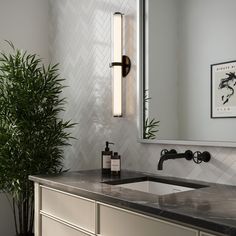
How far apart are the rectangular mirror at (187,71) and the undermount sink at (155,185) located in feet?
0.75

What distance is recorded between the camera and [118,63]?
7.45 feet

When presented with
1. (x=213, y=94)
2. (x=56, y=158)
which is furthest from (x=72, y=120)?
(x=213, y=94)

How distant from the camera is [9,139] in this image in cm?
256

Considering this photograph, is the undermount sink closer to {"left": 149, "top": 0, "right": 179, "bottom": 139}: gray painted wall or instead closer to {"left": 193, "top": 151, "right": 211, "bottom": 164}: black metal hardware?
{"left": 193, "top": 151, "right": 211, "bottom": 164}: black metal hardware

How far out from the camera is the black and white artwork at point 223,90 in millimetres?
1670

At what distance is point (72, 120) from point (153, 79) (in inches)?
42.2

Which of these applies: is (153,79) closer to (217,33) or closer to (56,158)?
(217,33)

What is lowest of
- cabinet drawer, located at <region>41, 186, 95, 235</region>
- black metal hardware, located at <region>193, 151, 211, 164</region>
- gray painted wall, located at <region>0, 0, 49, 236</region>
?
cabinet drawer, located at <region>41, 186, 95, 235</region>

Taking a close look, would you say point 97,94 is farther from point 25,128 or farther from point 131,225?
point 131,225

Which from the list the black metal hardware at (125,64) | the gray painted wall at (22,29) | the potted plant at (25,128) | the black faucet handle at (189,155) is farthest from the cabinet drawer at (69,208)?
the gray painted wall at (22,29)

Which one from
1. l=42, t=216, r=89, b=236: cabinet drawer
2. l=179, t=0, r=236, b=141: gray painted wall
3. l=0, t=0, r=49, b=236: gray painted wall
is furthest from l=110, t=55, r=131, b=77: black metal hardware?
l=0, t=0, r=49, b=236: gray painted wall

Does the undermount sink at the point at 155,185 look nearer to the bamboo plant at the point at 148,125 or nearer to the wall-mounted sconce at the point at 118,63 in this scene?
the bamboo plant at the point at 148,125

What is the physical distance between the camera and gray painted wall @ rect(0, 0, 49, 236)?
10.0 ft

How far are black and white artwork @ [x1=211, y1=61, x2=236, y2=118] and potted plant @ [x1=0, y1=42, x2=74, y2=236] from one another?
4.53ft
